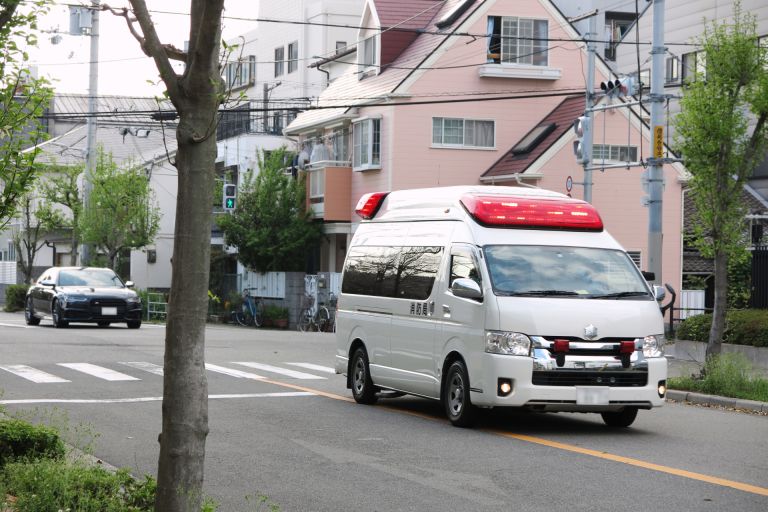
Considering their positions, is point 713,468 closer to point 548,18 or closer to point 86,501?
point 86,501

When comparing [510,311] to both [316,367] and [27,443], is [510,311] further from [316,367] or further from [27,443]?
[316,367]

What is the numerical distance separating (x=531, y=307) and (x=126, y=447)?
14.1 ft

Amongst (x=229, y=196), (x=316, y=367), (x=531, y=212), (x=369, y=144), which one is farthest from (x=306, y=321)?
(x=531, y=212)

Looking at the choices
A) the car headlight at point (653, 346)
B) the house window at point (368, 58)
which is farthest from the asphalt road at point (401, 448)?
the house window at point (368, 58)

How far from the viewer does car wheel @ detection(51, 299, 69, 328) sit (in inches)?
1216

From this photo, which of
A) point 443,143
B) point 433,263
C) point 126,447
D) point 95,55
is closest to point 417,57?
point 443,143

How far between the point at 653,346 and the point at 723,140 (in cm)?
643

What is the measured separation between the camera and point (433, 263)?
13.7 m

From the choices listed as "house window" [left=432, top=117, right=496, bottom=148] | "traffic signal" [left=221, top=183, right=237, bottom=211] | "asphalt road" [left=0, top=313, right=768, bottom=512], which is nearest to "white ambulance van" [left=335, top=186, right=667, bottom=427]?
"asphalt road" [left=0, top=313, right=768, bottom=512]

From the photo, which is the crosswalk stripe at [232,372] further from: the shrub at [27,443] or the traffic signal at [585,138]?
the traffic signal at [585,138]

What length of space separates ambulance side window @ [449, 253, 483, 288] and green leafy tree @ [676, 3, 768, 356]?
6391 mm

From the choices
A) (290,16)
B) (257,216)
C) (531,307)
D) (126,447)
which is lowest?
(126,447)

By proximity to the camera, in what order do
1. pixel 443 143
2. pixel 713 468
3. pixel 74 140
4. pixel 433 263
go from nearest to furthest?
1. pixel 713 468
2. pixel 433 263
3. pixel 443 143
4. pixel 74 140

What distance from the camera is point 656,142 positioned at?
20750mm
